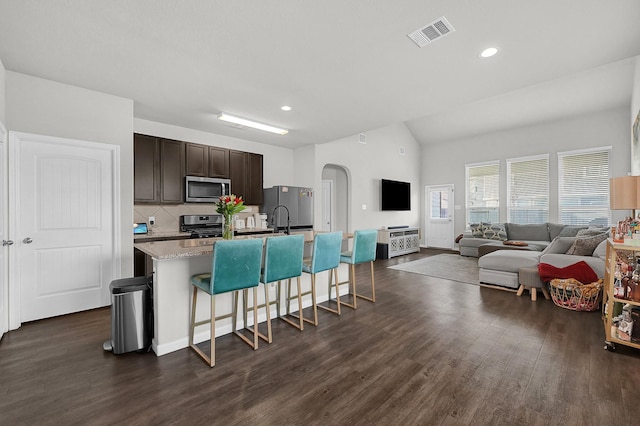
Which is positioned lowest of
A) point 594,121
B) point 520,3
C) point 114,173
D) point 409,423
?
point 409,423

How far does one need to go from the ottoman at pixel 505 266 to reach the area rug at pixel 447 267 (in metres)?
0.33

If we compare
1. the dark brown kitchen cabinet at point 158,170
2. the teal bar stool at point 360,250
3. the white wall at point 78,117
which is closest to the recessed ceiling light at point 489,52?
the teal bar stool at point 360,250

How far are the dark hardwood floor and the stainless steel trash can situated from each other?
4.1 inches

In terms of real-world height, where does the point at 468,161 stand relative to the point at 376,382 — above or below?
above

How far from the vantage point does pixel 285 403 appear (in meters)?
1.84

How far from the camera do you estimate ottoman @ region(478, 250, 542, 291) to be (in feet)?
13.7

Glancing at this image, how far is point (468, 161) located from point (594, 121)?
2.70 metres

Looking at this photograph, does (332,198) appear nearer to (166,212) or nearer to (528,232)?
(166,212)

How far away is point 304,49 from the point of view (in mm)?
2602

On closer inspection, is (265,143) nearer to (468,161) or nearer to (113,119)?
(113,119)

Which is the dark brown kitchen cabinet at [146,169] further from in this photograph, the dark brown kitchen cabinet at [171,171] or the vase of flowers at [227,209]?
the vase of flowers at [227,209]

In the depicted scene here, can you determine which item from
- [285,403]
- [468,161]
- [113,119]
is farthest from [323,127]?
[468,161]

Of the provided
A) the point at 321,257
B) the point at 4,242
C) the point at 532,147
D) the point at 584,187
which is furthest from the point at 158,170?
the point at 584,187

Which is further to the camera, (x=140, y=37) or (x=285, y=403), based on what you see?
(x=140, y=37)
